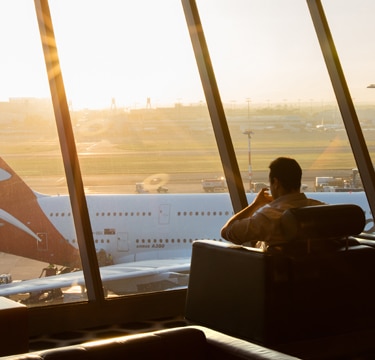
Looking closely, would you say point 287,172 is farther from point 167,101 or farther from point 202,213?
point 202,213

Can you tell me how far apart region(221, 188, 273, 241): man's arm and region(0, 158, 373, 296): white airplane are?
1.03 m

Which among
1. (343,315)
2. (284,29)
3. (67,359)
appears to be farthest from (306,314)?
(284,29)

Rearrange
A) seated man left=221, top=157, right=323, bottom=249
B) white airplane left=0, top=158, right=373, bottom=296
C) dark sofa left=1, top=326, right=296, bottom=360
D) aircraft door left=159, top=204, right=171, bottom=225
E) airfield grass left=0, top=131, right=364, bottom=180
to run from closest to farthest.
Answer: dark sofa left=1, top=326, right=296, bottom=360, seated man left=221, top=157, right=323, bottom=249, white airplane left=0, top=158, right=373, bottom=296, airfield grass left=0, top=131, right=364, bottom=180, aircraft door left=159, top=204, right=171, bottom=225

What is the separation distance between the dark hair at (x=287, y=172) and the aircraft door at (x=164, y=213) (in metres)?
3.58

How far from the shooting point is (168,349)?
1.83 m

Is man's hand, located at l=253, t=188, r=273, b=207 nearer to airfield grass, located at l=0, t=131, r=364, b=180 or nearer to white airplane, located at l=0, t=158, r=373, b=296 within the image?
white airplane, located at l=0, t=158, r=373, b=296

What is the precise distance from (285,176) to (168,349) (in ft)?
6.00

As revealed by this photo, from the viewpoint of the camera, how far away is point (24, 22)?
4.33 meters

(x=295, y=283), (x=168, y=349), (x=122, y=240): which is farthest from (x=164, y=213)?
(x=168, y=349)

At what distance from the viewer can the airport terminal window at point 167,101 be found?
14.6 ft

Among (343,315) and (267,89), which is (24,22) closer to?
(267,89)

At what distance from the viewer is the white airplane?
182 inches

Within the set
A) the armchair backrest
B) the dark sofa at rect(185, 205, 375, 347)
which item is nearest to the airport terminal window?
the dark sofa at rect(185, 205, 375, 347)

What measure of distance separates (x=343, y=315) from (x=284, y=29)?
253 cm
